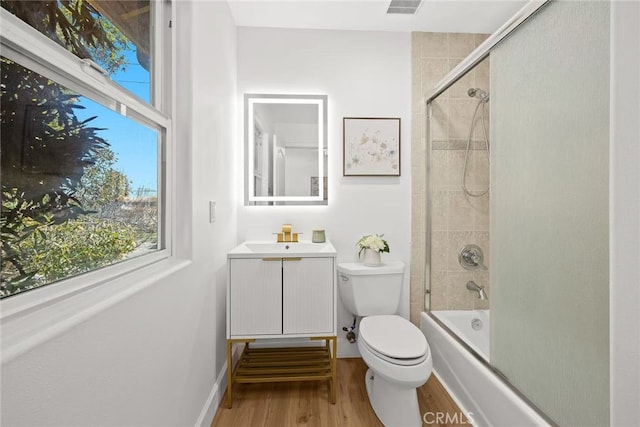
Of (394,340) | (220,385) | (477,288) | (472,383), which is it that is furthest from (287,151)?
(472,383)

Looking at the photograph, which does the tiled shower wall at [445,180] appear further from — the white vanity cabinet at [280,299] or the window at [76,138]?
the window at [76,138]

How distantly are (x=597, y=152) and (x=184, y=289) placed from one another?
149cm

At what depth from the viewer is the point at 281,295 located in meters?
1.58

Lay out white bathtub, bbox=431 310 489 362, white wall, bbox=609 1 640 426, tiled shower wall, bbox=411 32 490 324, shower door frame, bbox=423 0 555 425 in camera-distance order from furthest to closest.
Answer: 1. tiled shower wall, bbox=411 32 490 324
2. white bathtub, bbox=431 310 489 362
3. shower door frame, bbox=423 0 555 425
4. white wall, bbox=609 1 640 426

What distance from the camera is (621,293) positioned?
78cm

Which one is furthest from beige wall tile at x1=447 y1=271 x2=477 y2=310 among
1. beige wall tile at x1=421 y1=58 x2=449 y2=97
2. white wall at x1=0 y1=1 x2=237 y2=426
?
white wall at x1=0 y1=1 x2=237 y2=426

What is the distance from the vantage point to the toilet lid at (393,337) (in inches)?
53.0

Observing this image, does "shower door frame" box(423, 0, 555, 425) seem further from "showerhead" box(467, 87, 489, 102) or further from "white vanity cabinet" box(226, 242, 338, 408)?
"white vanity cabinet" box(226, 242, 338, 408)

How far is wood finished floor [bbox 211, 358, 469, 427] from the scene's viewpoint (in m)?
1.46

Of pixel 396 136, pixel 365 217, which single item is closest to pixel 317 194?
pixel 365 217

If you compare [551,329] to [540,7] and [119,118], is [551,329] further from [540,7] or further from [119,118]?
[119,118]

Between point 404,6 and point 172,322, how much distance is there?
7.12 ft

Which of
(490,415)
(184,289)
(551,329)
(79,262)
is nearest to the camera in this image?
(79,262)

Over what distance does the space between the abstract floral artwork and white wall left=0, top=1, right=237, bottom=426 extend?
2.77 ft
